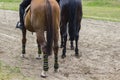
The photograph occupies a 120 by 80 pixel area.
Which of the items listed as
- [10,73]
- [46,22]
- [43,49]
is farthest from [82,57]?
[10,73]

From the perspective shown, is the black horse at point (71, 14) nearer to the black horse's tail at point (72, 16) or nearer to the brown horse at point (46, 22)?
the black horse's tail at point (72, 16)

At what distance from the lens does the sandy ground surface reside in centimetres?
888

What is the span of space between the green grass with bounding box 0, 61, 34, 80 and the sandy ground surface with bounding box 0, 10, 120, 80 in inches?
7.7

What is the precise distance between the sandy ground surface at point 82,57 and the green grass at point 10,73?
7.7 inches

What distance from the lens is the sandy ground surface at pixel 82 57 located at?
29.1 feet

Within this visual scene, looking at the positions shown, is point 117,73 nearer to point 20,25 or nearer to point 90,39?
point 20,25

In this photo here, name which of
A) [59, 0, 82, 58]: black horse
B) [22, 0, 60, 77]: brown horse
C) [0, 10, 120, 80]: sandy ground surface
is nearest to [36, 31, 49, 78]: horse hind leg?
[22, 0, 60, 77]: brown horse

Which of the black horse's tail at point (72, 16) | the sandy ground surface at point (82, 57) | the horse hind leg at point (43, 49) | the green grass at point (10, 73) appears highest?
the black horse's tail at point (72, 16)

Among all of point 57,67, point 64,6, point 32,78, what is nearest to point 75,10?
point 64,6

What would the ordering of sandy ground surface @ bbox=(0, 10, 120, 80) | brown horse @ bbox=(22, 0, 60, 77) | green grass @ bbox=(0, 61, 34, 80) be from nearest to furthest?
1. green grass @ bbox=(0, 61, 34, 80)
2. brown horse @ bbox=(22, 0, 60, 77)
3. sandy ground surface @ bbox=(0, 10, 120, 80)

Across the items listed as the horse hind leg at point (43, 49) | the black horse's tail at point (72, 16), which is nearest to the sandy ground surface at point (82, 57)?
the horse hind leg at point (43, 49)

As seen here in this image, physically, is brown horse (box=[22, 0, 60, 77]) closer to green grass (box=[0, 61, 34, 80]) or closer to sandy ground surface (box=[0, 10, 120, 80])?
green grass (box=[0, 61, 34, 80])

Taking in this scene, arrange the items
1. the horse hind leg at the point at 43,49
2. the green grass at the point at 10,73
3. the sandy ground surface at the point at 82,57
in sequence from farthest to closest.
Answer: the sandy ground surface at the point at 82,57 < the horse hind leg at the point at 43,49 < the green grass at the point at 10,73

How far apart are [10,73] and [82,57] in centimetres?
301
